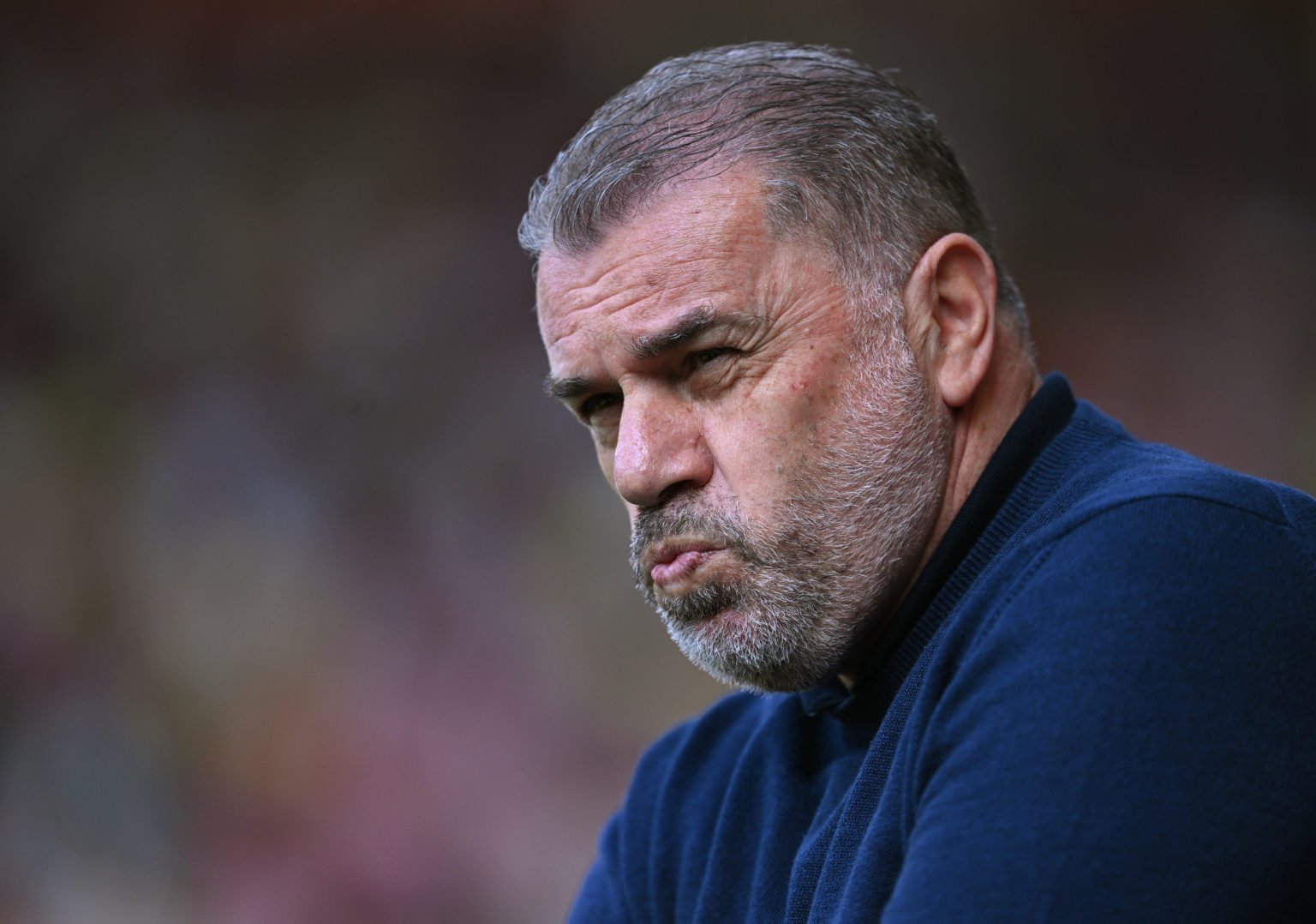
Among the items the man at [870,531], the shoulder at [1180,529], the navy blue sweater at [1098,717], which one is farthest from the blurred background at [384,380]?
the shoulder at [1180,529]

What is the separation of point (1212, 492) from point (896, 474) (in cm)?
42

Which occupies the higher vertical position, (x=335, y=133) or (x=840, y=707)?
(x=335, y=133)

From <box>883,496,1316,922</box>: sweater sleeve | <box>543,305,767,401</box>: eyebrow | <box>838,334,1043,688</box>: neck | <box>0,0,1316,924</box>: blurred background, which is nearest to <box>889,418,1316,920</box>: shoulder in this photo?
<box>883,496,1316,922</box>: sweater sleeve

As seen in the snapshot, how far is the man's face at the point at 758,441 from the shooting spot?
1.49m

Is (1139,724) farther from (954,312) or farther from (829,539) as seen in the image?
(954,312)

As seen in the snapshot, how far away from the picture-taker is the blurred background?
11.9 feet

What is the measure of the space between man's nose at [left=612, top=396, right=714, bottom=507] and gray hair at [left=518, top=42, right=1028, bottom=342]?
243 millimetres

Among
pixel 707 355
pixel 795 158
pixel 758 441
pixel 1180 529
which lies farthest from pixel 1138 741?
pixel 795 158

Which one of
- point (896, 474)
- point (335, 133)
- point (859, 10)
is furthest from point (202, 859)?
point (859, 10)

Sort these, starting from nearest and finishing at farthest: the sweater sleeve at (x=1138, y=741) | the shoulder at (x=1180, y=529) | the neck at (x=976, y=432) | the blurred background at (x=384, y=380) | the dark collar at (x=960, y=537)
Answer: the sweater sleeve at (x=1138, y=741), the shoulder at (x=1180, y=529), the dark collar at (x=960, y=537), the neck at (x=976, y=432), the blurred background at (x=384, y=380)

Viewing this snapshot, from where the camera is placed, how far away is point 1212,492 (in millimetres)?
1148

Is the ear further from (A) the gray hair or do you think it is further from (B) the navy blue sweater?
(B) the navy blue sweater

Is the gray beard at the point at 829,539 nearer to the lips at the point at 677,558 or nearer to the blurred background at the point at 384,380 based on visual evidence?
the lips at the point at 677,558

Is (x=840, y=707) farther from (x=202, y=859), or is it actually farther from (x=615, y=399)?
(x=202, y=859)
